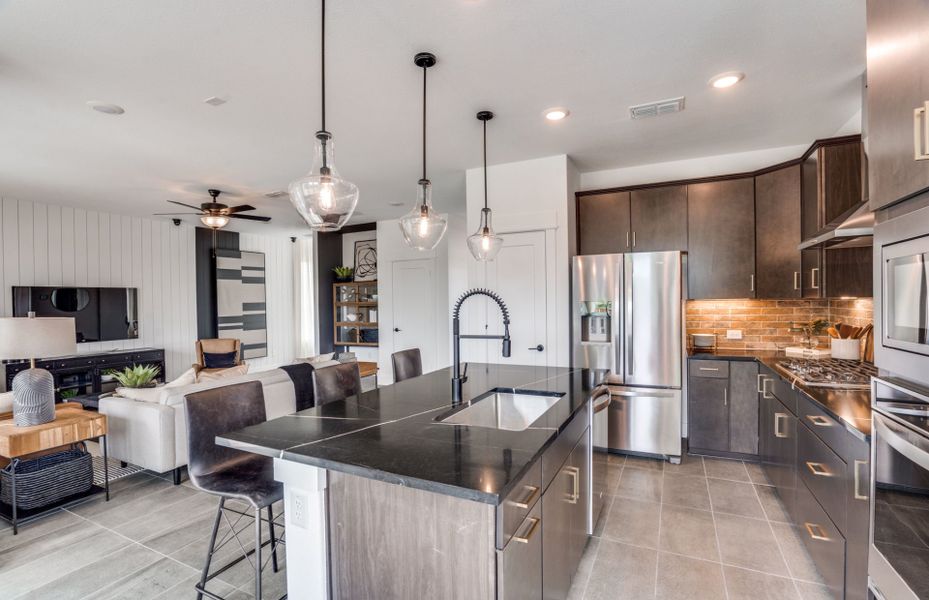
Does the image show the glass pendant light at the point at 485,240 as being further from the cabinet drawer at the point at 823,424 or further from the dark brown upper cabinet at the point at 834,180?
the dark brown upper cabinet at the point at 834,180

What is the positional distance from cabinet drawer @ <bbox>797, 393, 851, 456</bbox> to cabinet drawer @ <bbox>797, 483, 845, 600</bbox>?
0.35m

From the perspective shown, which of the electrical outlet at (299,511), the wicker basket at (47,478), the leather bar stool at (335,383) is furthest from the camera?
the wicker basket at (47,478)

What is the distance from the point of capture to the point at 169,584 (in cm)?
221

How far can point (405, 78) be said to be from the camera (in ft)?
8.49

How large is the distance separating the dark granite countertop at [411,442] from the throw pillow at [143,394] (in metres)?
2.15

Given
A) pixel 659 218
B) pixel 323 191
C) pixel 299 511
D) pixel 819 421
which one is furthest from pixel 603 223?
pixel 299 511

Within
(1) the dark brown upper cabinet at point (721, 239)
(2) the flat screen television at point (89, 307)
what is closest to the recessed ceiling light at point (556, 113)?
(1) the dark brown upper cabinet at point (721, 239)

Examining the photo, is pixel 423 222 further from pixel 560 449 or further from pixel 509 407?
pixel 560 449

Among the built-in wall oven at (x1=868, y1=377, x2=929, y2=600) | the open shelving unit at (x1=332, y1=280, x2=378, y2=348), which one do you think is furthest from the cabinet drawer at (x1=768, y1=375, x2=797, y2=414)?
the open shelving unit at (x1=332, y1=280, x2=378, y2=348)

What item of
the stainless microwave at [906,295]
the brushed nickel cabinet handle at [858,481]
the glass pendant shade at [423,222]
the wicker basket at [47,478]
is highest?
the glass pendant shade at [423,222]

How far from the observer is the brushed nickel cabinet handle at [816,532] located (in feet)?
6.66

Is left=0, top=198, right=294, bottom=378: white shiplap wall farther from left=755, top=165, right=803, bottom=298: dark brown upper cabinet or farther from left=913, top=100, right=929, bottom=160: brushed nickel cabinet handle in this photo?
left=913, top=100, right=929, bottom=160: brushed nickel cabinet handle

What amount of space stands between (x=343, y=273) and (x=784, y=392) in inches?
261

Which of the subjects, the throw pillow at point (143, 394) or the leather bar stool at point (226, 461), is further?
the throw pillow at point (143, 394)
